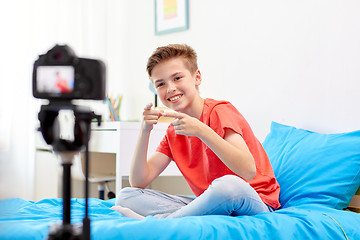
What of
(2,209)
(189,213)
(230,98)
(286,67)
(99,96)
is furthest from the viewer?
(230,98)

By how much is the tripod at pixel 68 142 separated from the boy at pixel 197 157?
46 cm

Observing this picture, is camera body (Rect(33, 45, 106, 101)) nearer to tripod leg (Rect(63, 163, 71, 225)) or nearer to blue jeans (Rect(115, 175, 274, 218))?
tripod leg (Rect(63, 163, 71, 225))

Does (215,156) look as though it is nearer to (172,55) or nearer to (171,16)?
(172,55)

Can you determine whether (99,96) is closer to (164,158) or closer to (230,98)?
(164,158)

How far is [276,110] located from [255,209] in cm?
90

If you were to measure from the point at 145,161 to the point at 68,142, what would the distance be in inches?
30.6

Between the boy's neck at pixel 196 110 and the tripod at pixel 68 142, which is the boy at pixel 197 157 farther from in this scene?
the tripod at pixel 68 142

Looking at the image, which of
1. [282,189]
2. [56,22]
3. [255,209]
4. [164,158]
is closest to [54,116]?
[255,209]

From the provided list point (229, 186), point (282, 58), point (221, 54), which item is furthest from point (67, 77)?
point (221, 54)

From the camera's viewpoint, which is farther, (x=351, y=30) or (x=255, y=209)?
(x=351, y=30)

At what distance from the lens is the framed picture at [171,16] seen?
261cm

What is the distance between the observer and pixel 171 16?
2.70 m

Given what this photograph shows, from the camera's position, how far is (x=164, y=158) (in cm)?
164

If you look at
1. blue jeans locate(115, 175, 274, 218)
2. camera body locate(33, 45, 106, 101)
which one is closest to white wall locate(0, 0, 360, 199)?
blue jeans locate(115, 175, 274, 218)
